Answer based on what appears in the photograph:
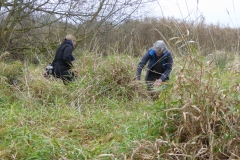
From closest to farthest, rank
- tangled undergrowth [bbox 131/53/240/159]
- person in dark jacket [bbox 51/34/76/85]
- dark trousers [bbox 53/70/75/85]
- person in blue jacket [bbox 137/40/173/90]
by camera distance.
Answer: tangled undergrowth [bbox 131/53/240/159] < person in blue jacket [bbox 137/40/173/90] < dark trousers [bbox 53/70/75/85] < person in dark jacket [bbox 51/34/76/85]

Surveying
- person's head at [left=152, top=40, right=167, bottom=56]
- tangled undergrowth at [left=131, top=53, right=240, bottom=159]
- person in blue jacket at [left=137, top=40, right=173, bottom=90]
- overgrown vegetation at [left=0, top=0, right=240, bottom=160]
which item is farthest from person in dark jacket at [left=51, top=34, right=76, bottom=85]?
tangled undergrowth at [left=131, top=53, right=240, bottom=159]

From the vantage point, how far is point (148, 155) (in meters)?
2.30

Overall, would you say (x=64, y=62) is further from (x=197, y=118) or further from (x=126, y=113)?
(x=197, y=118)

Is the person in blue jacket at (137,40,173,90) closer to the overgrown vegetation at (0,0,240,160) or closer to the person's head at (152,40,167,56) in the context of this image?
the person's head at (152,40,167,56)

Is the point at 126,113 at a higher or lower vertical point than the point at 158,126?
lower

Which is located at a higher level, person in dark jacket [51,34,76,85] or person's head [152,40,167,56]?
person's head [152,40,167,56]

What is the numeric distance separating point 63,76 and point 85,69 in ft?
1.45

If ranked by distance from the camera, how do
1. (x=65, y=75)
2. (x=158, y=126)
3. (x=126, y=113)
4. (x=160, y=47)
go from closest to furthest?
(x=158, y=126) → (x=126, y=113) → (x=160, y=47) → (x=65, y=75)

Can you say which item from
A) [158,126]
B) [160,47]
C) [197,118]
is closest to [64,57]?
[160,47]

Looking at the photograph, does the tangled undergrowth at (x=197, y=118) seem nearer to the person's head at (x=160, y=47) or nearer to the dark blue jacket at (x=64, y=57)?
the person's head at (x=160, y=47)

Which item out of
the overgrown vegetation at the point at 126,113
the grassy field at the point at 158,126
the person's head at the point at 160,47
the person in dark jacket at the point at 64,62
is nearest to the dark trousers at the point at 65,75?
the person in dark jacket at the point at 64,62

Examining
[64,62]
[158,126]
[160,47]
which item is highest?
[160,47]

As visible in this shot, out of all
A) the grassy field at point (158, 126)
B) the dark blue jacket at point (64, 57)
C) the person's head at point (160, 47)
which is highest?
the person's head at point (160, 47)

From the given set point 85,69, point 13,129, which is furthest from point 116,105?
point 13,129
